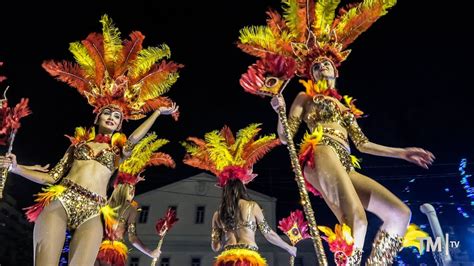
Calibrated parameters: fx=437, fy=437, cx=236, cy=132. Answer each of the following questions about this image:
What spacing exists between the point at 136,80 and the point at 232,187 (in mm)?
1943

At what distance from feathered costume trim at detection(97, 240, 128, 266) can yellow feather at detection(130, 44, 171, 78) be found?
243 centimetres

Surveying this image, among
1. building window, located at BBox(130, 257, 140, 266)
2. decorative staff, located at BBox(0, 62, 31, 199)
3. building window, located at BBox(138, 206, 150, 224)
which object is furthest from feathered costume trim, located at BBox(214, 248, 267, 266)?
building window, located at BBox(138, 206, 150, 224)

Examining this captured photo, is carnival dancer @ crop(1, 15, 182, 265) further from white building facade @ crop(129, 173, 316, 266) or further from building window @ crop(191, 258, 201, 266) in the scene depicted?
building window @ crop(191, 258, 201, 266)

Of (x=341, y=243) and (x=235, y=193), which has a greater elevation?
(x=235, y=193)

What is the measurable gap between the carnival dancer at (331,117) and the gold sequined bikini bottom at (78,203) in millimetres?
1721

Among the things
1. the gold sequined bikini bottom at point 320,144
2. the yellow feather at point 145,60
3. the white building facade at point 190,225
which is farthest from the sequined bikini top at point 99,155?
the white building facade at point 190,225

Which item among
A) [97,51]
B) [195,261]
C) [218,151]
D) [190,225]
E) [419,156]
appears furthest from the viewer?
[190,225]

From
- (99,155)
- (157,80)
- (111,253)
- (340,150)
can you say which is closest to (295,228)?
(111,253)

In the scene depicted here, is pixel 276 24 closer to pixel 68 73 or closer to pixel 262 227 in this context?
pixel 68 73

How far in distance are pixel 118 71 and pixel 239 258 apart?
2.63 meters

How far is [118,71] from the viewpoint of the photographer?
5086 millimetres

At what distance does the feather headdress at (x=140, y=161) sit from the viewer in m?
6.91

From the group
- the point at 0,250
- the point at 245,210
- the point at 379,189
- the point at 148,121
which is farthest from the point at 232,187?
the point at 0,250

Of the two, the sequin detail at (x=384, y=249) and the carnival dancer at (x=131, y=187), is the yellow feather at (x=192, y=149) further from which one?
the sequin detail at (x=384, y=249)
